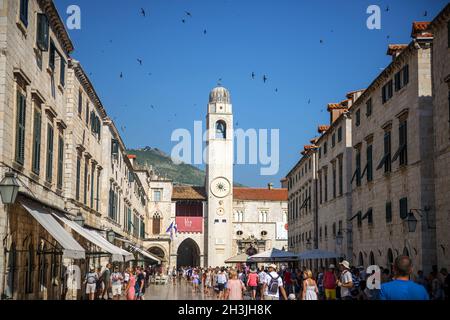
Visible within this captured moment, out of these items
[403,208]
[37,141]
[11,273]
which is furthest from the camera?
[403,208]

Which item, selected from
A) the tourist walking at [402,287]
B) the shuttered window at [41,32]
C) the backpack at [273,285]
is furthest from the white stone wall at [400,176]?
the tourist walking at [402,287]

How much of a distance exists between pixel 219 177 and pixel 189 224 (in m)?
7.38

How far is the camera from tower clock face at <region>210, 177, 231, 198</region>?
295ft

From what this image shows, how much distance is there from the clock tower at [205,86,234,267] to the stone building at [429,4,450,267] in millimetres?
63973

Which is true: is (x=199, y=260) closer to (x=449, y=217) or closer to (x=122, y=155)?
(x=122, y=155)

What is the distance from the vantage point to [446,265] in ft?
76.8

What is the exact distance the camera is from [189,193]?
304 feet

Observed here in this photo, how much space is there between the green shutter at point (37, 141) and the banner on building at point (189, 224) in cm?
6913

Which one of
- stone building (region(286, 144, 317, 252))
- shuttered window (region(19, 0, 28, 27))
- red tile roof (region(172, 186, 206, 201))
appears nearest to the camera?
shuttered window (region(19, 0, 28, 27))

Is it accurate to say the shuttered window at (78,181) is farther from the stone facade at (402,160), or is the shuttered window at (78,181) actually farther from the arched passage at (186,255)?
the arched passage at (186,255)

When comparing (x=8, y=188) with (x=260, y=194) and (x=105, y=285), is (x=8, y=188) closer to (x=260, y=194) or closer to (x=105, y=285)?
(x=105, y=285)

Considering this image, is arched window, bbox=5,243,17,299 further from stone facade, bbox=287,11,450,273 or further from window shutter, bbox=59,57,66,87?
stone facade, bbox=287,11,450,273

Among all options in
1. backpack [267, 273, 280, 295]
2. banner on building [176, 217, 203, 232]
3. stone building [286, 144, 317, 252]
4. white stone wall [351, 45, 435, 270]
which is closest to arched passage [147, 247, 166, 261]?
banner on building [176, 217, 203, 232]

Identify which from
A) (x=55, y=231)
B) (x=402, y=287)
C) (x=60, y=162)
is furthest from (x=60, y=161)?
(x=402, y=287)
